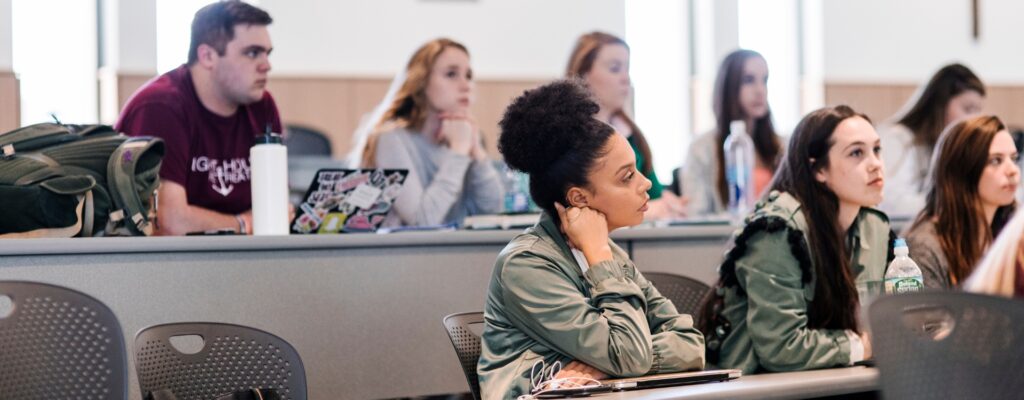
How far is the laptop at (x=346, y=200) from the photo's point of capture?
2.67 meters

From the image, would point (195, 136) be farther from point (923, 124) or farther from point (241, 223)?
point (923, 124)

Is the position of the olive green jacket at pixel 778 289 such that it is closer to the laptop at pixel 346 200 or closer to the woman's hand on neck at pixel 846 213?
the woman's hand on neck at pixel 846 213

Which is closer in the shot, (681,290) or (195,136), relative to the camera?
(681,290)

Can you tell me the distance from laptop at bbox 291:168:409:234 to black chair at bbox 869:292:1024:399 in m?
1.45

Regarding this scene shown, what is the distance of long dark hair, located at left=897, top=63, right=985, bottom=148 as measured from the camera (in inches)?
168

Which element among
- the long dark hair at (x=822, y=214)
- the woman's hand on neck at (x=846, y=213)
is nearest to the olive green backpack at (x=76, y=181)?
the long dark hair at (x=822, y=214)

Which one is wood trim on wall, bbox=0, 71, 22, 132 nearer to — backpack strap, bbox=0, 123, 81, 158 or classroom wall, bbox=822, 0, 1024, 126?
backpack strap, bbox=0, 123, 81, 158

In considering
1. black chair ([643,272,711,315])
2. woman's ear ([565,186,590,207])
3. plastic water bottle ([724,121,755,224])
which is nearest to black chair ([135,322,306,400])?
woman's ear ([565,186,590,207])

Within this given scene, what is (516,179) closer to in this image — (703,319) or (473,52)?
(703,319)

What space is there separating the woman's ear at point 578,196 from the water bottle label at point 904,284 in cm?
71

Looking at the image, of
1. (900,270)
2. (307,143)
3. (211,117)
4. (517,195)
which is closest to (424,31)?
(307,143)

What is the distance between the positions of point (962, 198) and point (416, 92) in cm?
171

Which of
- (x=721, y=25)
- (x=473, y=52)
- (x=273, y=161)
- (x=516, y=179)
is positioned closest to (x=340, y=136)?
(x=473, y=52)

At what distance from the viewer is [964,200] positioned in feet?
9.35
